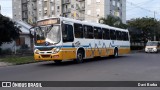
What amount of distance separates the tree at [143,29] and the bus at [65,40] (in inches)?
1308

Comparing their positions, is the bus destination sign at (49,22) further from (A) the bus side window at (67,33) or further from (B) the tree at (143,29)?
(B) the tree at (143,29)

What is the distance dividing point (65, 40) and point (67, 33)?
548mm

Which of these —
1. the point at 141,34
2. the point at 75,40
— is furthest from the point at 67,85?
the point at 141,34

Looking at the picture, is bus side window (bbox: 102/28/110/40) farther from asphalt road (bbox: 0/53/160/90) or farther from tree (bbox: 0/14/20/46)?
tree (bbox: 0/14/20/46)

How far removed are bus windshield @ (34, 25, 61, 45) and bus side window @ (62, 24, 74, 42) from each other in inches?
18.1

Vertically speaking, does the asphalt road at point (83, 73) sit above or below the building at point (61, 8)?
below

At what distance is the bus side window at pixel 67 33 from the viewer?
1841 centimetres

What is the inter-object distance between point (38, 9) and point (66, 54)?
68.8 metres

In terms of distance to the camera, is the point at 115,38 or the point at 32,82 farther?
the point at 115,38

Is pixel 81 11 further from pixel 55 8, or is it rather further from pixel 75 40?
pixel 75 40

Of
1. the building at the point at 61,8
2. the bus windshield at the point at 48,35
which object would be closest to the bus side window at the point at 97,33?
the bus windshield at the point at 48,35

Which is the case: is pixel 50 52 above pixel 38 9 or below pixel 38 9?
below

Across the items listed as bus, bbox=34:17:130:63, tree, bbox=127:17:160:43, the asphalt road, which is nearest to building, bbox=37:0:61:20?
tree, bbox=127:17:160:43

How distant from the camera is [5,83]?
Answer: 35.6 ft
